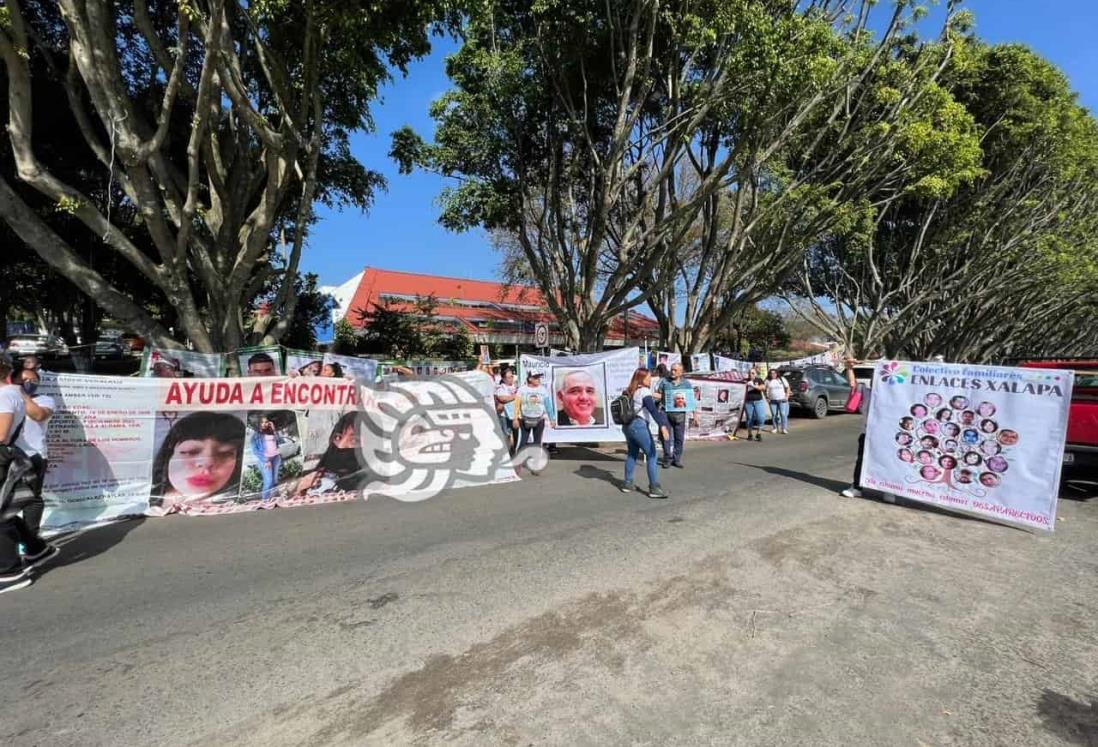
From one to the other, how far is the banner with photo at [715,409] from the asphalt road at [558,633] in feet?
24.3

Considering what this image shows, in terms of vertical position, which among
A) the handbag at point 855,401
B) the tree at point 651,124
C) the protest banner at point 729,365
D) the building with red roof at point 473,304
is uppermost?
the tree at point 651,124

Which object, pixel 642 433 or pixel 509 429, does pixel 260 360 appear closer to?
pixel 509 429

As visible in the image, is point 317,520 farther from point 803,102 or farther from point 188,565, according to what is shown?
point 803,102

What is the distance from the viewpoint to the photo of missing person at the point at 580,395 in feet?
35.1

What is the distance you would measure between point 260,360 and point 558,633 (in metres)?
9.74

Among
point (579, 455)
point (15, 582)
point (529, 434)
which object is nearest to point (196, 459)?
point (15, 582)

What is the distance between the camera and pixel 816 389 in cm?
1752

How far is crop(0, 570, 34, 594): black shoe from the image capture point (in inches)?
166

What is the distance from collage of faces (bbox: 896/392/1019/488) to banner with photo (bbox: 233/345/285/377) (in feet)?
34.8

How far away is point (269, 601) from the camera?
3.98 meters

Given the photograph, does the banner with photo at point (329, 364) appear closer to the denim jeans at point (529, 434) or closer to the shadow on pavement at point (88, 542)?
the denim jeans at point (529, 434)

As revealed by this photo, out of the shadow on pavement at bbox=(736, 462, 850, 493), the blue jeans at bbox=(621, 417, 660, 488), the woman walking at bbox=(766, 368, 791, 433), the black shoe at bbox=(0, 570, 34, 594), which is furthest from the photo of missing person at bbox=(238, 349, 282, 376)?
the woman walking at bbox=(766, 368, 791, 433)

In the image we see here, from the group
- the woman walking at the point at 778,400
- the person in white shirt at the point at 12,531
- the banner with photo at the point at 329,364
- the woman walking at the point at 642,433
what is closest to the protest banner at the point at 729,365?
the woman walking at the point at 778,400

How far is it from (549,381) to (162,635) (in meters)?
7.97
